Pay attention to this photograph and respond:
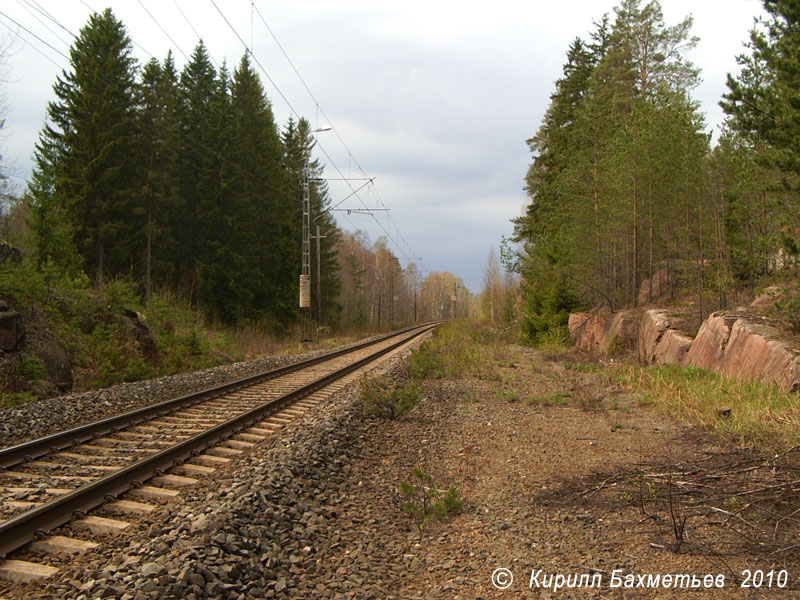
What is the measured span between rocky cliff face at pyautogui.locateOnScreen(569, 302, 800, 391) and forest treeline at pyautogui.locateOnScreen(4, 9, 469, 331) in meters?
19.1

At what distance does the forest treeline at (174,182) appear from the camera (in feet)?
87.8

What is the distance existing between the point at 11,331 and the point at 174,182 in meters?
21.0

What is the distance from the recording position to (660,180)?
1919cm

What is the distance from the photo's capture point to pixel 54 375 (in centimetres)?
1135

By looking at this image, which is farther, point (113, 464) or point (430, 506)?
point (113, 464)

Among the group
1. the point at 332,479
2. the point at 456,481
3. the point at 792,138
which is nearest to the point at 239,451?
the point at 332,479

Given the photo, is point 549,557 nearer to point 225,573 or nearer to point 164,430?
point 225,573

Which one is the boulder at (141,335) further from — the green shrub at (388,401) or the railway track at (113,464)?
the green shrub at (388,401)

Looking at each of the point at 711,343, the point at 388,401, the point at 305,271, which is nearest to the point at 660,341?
the point at 711,343

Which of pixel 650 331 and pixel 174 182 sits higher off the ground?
pixel 174 182

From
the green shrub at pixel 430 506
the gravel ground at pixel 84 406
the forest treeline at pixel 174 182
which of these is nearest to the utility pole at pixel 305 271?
the forest treeline at pixel 174 182

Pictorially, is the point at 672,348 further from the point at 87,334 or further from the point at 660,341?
the point at 87,334

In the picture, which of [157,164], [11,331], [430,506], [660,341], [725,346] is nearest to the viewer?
[430,506]

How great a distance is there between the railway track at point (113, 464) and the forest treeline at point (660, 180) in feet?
32.9
